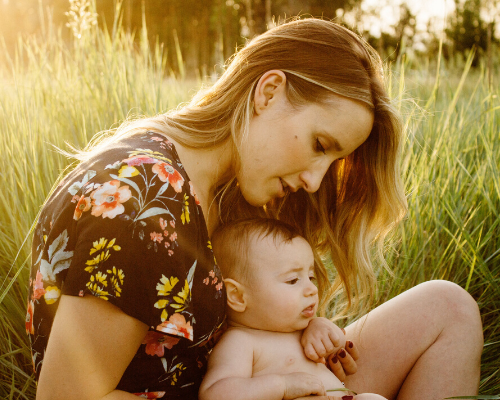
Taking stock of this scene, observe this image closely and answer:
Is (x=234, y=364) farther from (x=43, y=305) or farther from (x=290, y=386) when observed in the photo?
(x=43, y=305)

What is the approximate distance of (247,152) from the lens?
5.25ft

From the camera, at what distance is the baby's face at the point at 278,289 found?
62.4 inches

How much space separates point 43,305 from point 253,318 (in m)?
0.66

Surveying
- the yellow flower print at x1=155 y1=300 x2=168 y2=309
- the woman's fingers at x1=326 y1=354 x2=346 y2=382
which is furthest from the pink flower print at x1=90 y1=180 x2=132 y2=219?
the woman's fingers at x1=326 y1=354 x2=346 y2=382

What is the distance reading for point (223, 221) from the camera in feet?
6.12

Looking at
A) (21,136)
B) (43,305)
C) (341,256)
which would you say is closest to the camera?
(43,305)

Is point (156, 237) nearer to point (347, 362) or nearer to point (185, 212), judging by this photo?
point (185, 212)

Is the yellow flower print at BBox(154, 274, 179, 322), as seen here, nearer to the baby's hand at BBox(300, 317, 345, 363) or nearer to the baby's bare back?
the baby's bare back

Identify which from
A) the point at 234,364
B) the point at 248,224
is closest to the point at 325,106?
the point at 248,224

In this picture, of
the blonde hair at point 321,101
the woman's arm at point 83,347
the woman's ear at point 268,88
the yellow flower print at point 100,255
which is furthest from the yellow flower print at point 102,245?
the woman's ear at point 268,88

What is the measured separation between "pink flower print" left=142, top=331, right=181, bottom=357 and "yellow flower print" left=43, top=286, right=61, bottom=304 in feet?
0.82

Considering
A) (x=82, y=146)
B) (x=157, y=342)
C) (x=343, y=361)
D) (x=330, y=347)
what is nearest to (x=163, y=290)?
(x=157, y=342)

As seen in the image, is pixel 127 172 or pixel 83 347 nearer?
pixel 83 347

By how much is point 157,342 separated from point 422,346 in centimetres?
96
